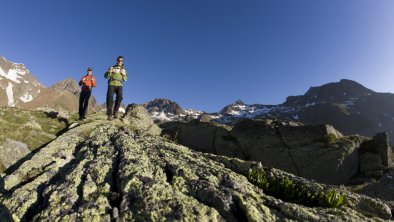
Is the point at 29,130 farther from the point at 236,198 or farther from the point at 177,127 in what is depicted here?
the point at 177,127

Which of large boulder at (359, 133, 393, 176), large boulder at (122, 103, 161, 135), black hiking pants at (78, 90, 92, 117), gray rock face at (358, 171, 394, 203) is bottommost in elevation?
gray rock face at (358, 171, 394, 203)

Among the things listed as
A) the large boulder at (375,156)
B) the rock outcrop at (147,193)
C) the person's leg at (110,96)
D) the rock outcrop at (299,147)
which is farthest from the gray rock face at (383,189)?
the person's leg at (110,96)

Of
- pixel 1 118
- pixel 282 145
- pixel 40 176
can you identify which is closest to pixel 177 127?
pixel 282 145

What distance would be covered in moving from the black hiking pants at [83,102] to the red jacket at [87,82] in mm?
375

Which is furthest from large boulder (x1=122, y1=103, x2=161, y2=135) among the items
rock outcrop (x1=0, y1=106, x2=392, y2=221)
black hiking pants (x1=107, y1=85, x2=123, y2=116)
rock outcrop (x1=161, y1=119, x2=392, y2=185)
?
rock outcrop (x1=0, y1=106, x2=392, y2=221)

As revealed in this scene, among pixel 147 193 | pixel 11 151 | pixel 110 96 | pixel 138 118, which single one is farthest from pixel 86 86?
pixel 147 193

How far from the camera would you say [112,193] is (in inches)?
360

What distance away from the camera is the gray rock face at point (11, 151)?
13516 mm

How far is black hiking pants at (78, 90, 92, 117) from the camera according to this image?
24.8 meters

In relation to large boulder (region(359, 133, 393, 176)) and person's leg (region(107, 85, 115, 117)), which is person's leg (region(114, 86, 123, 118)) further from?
large boulder (region(359, 133, 393, 176))

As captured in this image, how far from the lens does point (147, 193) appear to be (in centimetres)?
881

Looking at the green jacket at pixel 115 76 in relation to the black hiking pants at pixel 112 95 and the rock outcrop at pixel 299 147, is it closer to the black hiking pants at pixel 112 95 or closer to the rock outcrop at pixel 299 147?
the black hiking pants at pixel 112 95

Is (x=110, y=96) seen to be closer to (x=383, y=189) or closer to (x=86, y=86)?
(x=86, y=86)

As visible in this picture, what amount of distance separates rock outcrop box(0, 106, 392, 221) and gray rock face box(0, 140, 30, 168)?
1.76m
